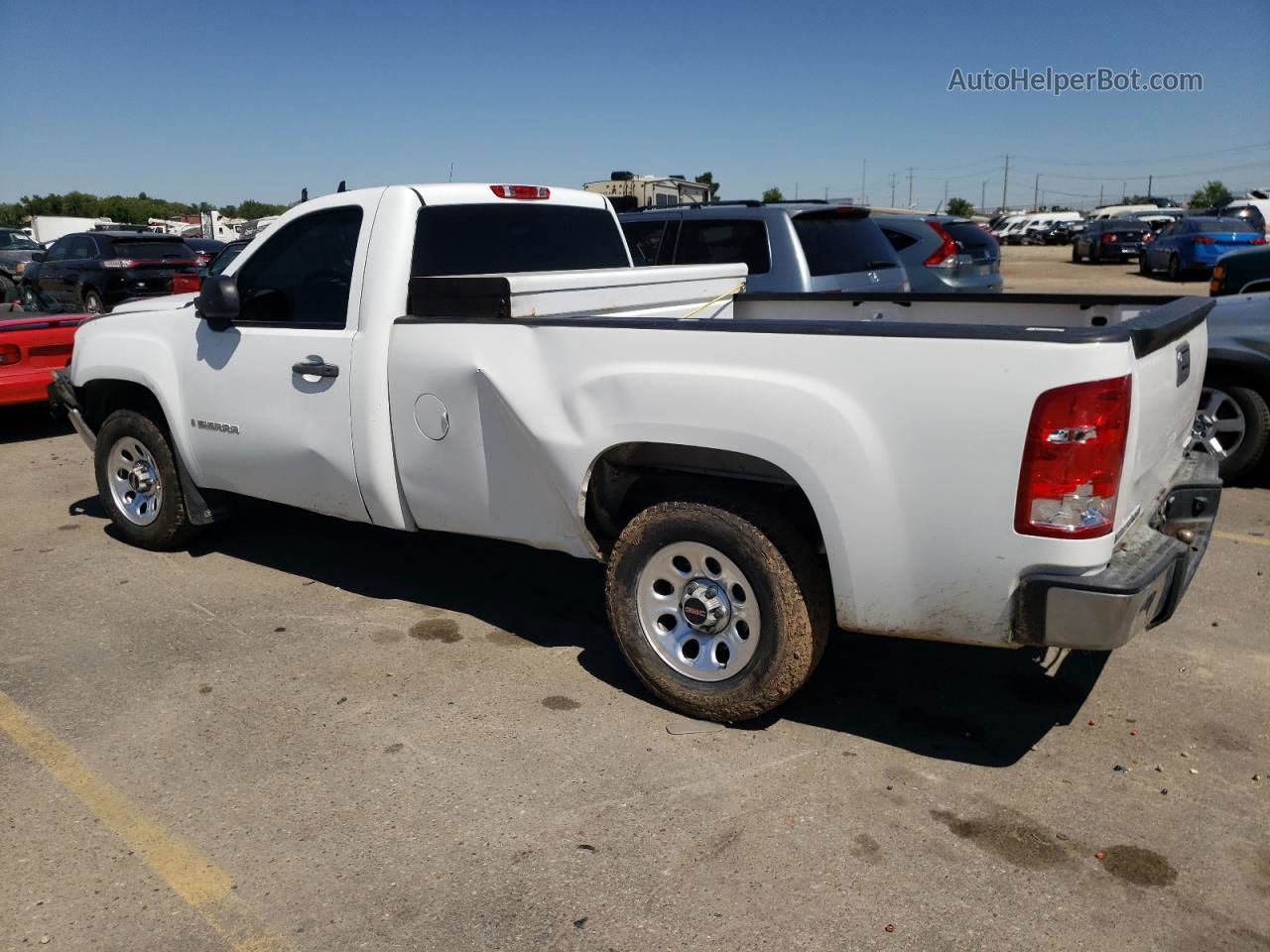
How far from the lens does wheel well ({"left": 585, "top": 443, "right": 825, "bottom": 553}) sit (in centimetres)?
383

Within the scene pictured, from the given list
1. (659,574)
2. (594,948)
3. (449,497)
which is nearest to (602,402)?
(659,574)

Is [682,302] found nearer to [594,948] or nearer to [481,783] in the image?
[481,783]

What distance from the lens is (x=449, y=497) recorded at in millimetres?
4551

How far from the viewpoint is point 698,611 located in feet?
12.9

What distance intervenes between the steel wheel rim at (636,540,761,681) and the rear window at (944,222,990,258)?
10.8 metres

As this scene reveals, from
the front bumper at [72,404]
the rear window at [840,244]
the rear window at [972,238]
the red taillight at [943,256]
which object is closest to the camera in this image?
the front bumper at [72,404]

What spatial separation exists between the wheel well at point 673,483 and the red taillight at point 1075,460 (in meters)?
0.77

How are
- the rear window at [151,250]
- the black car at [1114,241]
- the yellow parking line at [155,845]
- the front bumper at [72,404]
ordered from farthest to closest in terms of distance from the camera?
the black car at [1114,241] → the rear window at [151,250] → the front bumper at [72,404] → the yellow parking line at [155,845]

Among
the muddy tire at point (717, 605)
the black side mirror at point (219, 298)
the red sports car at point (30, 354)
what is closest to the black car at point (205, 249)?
the red sports car at point (30, 354)

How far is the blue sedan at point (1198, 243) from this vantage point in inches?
988

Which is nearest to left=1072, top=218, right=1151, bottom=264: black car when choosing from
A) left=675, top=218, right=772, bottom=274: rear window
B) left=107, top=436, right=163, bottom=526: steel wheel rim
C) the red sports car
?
left=675, top=218, right=772, bottom=274: rear window

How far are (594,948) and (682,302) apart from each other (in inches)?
130

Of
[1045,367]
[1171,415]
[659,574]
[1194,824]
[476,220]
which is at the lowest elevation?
[1194,824]

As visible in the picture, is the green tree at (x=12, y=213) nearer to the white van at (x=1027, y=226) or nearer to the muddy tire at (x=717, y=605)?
the white van at (x=1027, y=226)
